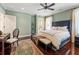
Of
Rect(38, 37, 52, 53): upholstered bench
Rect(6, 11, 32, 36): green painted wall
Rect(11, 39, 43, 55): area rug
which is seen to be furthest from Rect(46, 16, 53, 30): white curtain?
Rect(11, 39, 43, 55): area rug

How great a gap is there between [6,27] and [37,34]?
71 cm

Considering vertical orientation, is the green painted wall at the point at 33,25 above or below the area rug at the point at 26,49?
above

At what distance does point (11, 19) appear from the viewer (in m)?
1.99

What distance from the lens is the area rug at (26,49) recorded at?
2.01 m

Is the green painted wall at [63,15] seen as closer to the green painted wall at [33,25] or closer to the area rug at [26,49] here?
the green painted wall at [33,25]

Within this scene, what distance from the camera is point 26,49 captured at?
2.06m

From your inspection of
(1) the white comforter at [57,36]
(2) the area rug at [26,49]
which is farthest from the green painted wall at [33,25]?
(1) the white comforter at [57,36]

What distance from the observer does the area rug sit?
201 cm

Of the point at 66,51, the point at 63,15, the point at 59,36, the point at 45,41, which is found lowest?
the point at 66,51

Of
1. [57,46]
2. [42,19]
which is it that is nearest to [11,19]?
[42,19]

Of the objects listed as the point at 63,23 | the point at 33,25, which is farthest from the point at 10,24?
the point at 63,23

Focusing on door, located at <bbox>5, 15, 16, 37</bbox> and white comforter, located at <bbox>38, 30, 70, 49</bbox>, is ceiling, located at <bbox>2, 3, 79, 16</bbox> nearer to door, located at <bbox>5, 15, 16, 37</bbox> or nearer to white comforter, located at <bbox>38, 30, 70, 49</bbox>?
door, located at <bbox>5, 15, 16, 37</bbox>

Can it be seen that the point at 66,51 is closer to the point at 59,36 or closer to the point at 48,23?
the point at 59,36

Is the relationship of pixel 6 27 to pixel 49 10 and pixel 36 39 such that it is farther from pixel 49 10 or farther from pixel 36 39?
pixel 49 10
